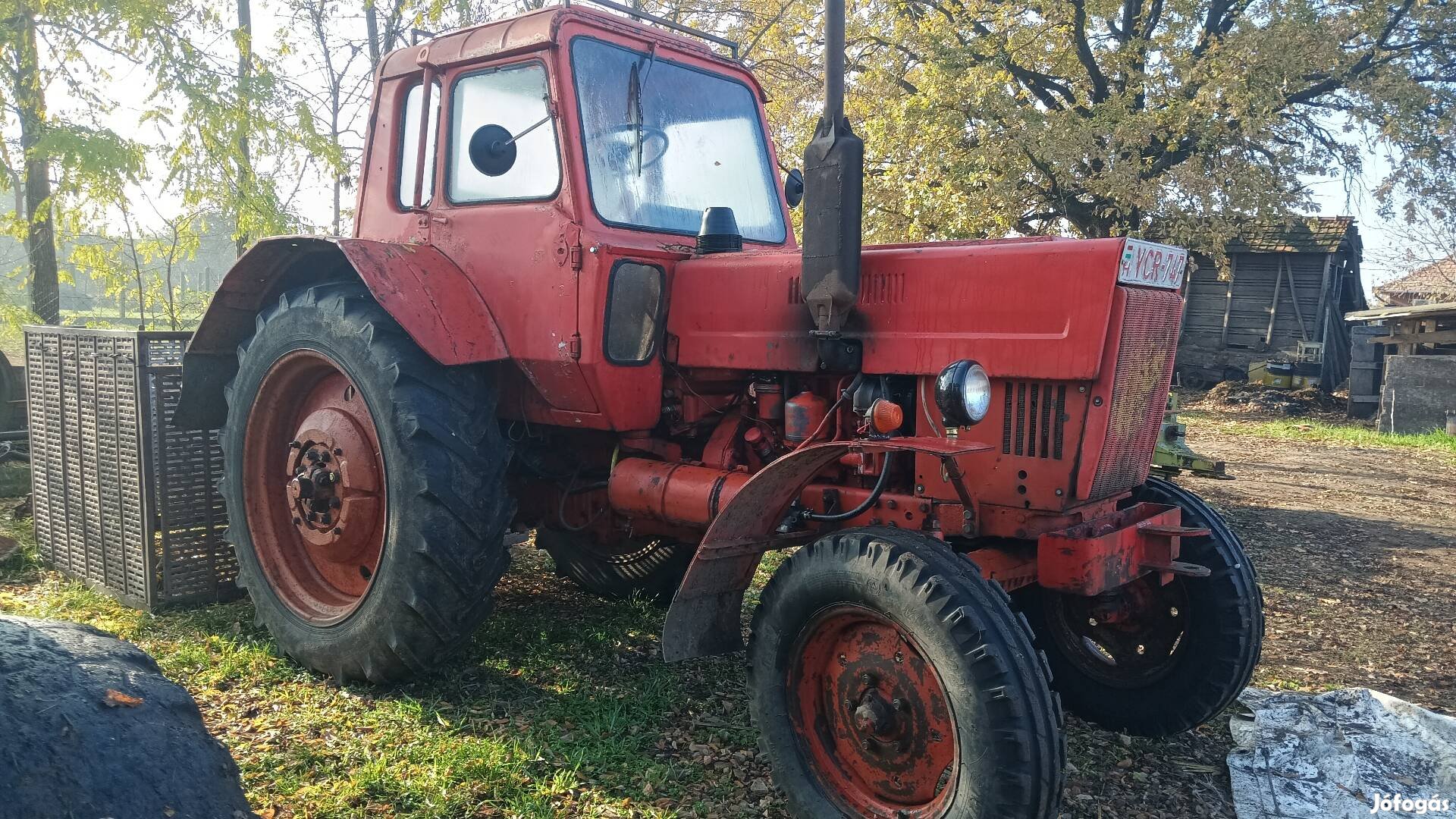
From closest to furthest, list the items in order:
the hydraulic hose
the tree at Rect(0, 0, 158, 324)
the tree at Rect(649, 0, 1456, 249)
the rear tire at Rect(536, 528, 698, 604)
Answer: the hydraulic hose → the rear tire at Rect(536, 528, 698, 604) → the tree at Rect(0, 0, 158, 324) → the tree at Rect(649, 0, 1456, 249)

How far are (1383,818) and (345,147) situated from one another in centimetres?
1018

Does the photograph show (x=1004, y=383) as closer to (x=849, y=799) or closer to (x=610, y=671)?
(x=849, y=799)

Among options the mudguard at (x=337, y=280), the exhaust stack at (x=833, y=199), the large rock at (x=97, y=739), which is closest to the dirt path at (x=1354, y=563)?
the exhaust stack at (x=833, y=199)

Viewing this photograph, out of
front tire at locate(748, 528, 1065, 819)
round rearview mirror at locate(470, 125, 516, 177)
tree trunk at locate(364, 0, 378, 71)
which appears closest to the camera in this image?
front tire at locate(748, 528, 1065, 819)

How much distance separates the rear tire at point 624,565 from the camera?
200 inches

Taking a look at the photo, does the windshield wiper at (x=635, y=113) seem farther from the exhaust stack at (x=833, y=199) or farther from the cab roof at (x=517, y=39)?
Answer: the exhaust stack at (x=833, y=199)

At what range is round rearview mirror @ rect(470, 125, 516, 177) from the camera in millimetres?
3646

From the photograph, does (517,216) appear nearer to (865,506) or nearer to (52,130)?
(865,506)

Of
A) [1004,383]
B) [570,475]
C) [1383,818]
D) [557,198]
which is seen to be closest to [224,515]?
[570,475]

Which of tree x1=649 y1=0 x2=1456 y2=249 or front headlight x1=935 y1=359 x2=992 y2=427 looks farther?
tree x1=649 y1=0 x2=1456 y2=249

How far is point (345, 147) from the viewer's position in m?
10.3

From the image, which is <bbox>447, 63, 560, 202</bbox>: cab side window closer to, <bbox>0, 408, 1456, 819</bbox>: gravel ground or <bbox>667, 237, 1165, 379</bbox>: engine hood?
<bbox>667, 237, 1165, 379</bbox>: engine hood

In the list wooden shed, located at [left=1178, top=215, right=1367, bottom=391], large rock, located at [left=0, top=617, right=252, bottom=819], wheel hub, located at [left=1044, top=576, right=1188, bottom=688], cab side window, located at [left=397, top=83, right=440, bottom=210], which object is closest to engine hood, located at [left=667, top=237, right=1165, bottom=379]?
wheel hub, located at [left=1044, top=576, right=1188, bottom=688]

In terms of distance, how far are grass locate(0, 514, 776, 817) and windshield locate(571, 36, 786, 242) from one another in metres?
1.88
